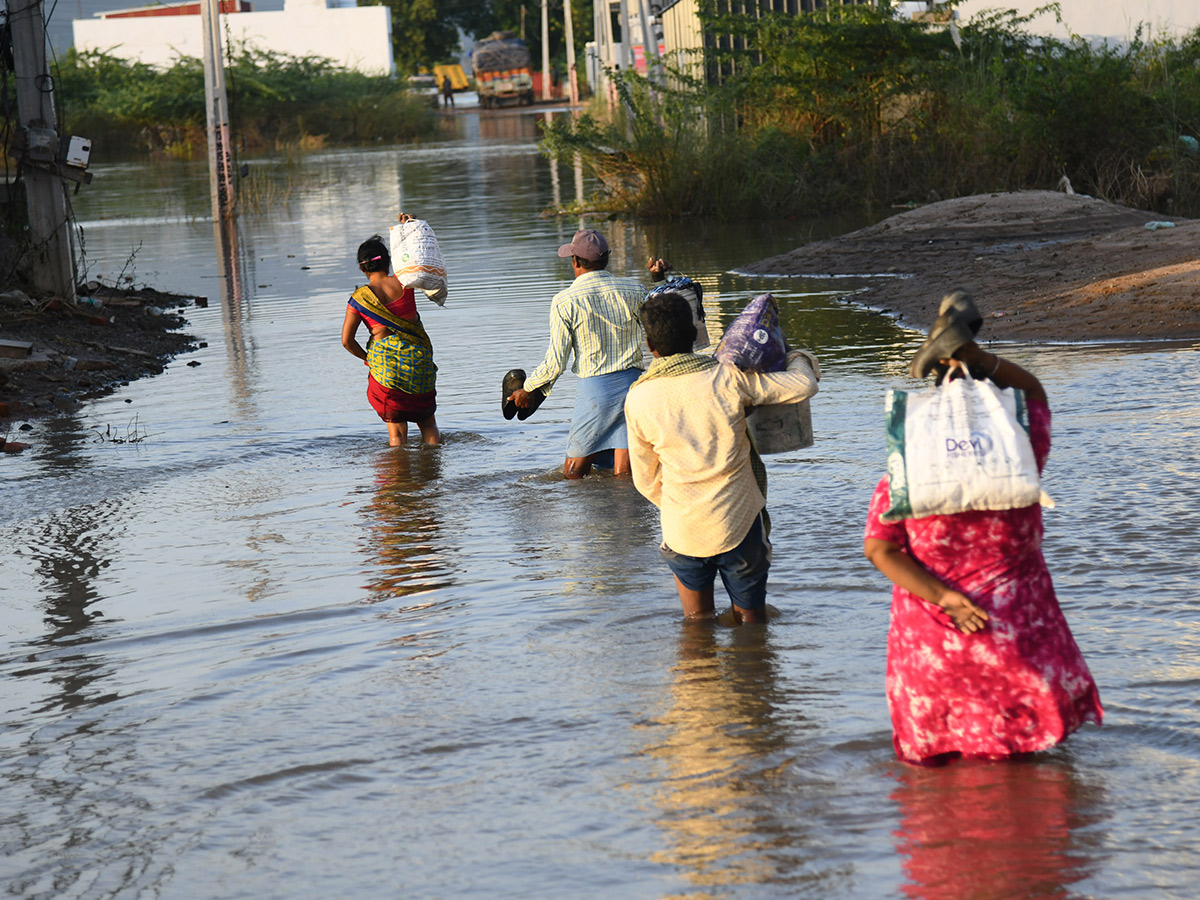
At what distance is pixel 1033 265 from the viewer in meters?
14.8

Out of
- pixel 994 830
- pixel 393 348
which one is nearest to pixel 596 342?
pixel 393 348

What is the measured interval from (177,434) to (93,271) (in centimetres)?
1041

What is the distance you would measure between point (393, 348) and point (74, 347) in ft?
17.8

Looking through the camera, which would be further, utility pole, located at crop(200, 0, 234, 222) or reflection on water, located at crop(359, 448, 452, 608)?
utility pole, located at crop(200, 0, 234, 222)

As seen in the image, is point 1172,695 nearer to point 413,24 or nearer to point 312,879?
point 312,879

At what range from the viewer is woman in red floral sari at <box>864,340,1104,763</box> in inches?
148

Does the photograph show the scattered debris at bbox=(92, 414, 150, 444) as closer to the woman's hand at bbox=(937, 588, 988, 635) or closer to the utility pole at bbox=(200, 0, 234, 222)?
the woman's hand at bbox=(937, 588, 988, 635)

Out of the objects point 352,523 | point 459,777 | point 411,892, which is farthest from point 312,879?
point 352,523

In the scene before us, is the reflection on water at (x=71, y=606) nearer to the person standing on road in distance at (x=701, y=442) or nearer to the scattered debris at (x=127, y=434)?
the scattered debris at (x=127, y=434)

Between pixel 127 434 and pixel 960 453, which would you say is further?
pixel 127 434

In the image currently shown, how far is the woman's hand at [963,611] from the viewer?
3.71m

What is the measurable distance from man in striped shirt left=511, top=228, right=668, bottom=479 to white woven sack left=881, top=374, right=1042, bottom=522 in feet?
13.3

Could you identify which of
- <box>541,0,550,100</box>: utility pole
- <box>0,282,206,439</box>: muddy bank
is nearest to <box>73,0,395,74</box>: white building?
<box>541,0,550,100</box>: utility pole

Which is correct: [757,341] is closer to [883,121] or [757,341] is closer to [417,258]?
[417,258]
